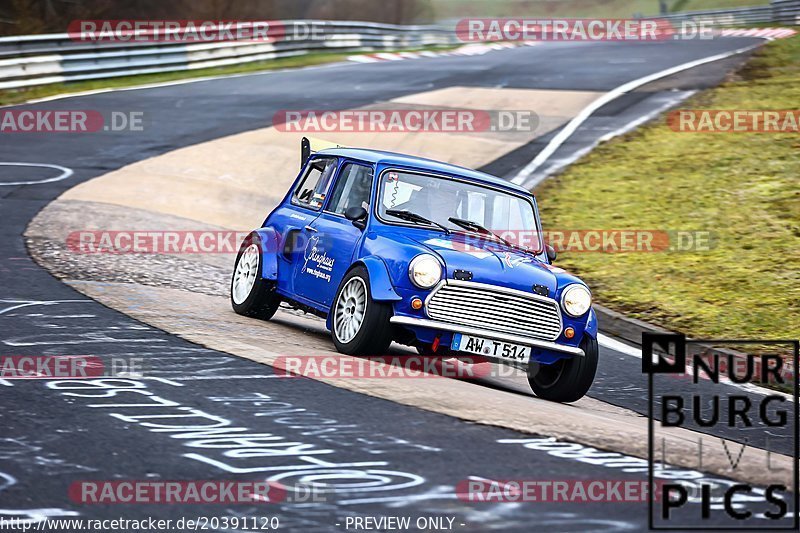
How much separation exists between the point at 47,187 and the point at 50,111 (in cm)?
718

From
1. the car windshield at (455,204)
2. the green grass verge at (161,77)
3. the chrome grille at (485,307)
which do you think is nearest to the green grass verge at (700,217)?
the car windshield at (455,204)

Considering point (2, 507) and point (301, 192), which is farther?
point (301, 192)

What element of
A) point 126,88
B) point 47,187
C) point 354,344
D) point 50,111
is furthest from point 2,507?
point 126,88

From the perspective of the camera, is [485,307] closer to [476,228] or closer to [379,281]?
[379,281]

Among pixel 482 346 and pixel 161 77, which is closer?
pixel 482 346

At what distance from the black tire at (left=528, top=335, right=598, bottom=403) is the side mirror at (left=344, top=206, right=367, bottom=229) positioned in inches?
73.2

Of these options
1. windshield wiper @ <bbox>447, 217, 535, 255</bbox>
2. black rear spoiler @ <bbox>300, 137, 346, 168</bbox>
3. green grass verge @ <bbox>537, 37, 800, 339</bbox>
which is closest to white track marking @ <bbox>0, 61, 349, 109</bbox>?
green grass verge @ <bbox>537, 37, 800, 339</bbox>

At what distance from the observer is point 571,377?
888 cm

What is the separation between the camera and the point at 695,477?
6.07 m

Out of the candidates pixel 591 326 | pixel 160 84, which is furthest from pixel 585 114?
pixel 591 326

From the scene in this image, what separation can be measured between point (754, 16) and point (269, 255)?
48971 millimetres

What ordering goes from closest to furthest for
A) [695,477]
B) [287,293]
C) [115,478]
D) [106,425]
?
[115,478] → [695,477] → [106,425] → [287,293]

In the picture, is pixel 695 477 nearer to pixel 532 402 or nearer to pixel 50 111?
pixel 532 402

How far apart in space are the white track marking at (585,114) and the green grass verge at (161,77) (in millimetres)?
10690
